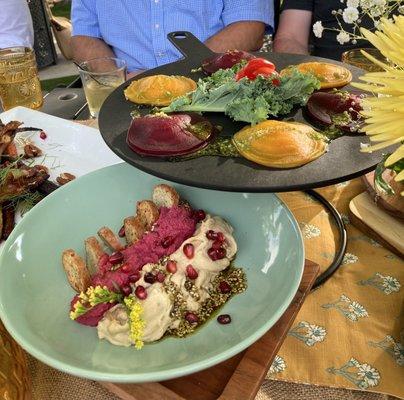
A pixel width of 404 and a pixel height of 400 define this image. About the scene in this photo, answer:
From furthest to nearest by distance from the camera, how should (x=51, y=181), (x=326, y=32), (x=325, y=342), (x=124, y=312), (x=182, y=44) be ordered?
1. (x=326, y=32)
2. (x=182, y=44)
3. (x=51, y=181)
4. (x=325, y=342)
5. (x=124, y=312)

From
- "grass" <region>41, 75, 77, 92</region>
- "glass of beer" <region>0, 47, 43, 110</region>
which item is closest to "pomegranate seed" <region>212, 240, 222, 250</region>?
"glass of beer" <region>0, 47, 43, 110</region>

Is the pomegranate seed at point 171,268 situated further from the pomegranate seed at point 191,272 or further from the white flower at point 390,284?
the white flower at point 390,284

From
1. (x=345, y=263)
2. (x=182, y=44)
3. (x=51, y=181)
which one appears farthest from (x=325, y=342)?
(x=182, y=44)

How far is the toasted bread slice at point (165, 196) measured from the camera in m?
0.80

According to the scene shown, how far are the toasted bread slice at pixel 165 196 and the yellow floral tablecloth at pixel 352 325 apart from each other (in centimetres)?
32

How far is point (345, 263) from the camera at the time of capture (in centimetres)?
89

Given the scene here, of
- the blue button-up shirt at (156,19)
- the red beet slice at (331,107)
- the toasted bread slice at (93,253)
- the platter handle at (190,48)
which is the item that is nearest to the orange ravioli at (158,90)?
the platter handle at (190,48)

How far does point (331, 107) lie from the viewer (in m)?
0.89

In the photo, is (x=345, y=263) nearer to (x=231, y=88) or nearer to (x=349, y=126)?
(x=349, y=126)

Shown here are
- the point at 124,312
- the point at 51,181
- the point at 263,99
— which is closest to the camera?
the point at 124,312

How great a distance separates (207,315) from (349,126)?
470 millimetres

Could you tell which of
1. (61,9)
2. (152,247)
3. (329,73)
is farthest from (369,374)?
(61,9)

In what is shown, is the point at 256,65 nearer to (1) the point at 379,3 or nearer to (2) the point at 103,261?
(1) the point at 379,3

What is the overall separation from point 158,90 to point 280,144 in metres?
0.39
